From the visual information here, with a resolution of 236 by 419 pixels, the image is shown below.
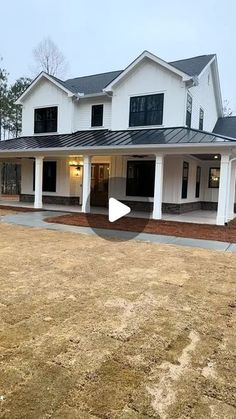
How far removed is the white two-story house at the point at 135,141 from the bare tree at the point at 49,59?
1507 cm

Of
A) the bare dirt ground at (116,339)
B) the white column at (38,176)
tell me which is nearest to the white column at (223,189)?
the bare dirt ground at (116,339)

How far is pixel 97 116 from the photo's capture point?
15828 millimetres

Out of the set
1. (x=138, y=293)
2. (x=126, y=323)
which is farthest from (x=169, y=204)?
(x=126, y=323)

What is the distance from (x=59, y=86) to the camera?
16.2m

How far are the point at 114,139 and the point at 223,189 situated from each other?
15.5ft

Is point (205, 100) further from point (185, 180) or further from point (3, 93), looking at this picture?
point (3, 93)

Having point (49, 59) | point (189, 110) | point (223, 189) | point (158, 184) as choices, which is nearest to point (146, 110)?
point (189, 110)

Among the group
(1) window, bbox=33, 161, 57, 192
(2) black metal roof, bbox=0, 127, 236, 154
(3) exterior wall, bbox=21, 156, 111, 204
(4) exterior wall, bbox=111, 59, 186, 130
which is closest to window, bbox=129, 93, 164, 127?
(4) exterior wall, bbox=111, 59, 186, 130

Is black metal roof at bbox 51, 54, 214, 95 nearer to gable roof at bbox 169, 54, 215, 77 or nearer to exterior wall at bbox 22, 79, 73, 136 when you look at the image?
gable roof at bbox 169, 54, 215, 77

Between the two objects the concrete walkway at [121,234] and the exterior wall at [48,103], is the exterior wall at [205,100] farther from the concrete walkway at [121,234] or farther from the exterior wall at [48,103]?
A: the concrete walkway at [121,234]

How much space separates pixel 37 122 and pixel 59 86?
7.48ft

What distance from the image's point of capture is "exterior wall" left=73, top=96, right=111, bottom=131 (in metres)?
15.5

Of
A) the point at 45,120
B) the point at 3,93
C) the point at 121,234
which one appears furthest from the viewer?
the point at 3,93

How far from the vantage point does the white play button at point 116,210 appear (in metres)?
12.4
